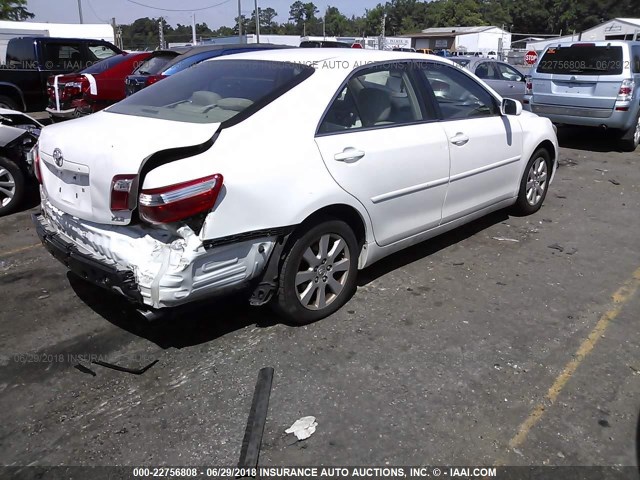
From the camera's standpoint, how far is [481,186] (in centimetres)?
477

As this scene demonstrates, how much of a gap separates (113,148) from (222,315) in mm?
1366

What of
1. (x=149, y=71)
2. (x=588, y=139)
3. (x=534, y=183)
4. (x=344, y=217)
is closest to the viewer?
(x=344, y=217)

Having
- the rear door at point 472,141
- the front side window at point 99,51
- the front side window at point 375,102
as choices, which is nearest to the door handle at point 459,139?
the rear door at point 472,141

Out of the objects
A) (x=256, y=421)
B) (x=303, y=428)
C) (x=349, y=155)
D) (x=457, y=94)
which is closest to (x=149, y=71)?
(x=457, y=94)

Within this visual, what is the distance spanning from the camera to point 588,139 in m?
11.1

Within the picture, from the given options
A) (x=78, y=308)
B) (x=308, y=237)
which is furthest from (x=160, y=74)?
(x=308, y=237)

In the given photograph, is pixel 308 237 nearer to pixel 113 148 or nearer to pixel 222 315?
pixel 222 315

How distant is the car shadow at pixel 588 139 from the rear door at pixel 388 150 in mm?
7149

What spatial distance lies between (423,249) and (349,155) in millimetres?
1777

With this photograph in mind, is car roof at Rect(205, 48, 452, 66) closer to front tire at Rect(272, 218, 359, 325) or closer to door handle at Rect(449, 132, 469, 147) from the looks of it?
door handle at Rect(449, 132, 469, 147)

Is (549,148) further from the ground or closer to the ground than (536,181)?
further from the ground

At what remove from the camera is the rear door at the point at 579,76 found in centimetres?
929

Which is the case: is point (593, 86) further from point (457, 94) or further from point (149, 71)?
point (149, 71)

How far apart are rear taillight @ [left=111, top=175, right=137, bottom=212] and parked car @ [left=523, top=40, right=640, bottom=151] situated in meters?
8.87
